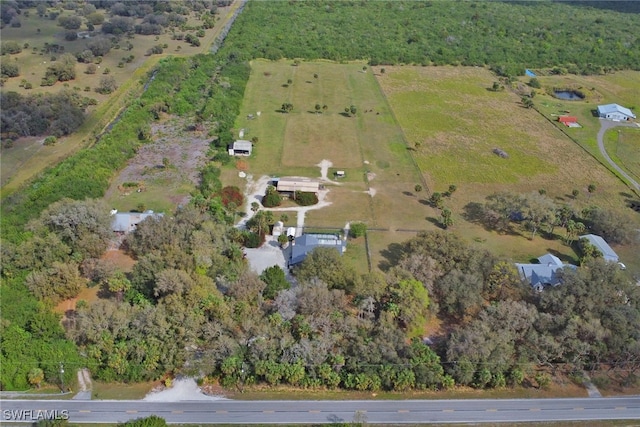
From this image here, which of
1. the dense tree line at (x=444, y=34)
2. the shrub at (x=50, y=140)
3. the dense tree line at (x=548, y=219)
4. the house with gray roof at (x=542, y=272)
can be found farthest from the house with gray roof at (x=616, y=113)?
the shrub at (x=50, y=140)

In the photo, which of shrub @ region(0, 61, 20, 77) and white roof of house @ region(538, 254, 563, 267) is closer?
white roof of house @ region(538, 254, 563, 267)

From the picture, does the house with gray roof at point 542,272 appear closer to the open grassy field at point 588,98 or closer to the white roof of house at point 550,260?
the white roof of house at point 550,260

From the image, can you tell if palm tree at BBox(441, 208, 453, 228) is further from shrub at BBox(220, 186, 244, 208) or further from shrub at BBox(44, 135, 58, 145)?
shrub at BBox(44, 135, 58, 145)

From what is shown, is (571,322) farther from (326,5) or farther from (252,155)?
(326,5)

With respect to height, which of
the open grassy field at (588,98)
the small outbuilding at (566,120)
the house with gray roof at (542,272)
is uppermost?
the house with gray roof at (542,272)

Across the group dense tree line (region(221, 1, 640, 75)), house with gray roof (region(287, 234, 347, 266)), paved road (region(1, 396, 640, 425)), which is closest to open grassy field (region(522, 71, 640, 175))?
Answer: dense tree line (region(221, 1, 640, 75))

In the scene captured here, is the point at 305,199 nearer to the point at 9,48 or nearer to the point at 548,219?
the point at 548,219
